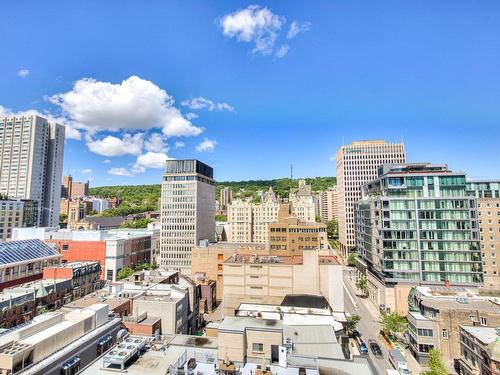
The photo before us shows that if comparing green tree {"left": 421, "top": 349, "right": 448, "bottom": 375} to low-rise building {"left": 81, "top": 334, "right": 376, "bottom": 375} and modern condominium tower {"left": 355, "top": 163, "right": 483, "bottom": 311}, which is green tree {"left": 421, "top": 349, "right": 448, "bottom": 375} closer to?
low-rise building {"left": 81, "top": 334, "right": 376, "bottom": 375}

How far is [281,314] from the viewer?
5262 cm

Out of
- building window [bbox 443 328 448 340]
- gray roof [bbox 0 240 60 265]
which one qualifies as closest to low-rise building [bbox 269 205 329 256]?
building window [bbox 443 328 448 340]

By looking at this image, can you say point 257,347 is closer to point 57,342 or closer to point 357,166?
point 57,342

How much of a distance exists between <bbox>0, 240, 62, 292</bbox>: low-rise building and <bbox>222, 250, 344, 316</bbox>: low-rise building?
4716 centimetres

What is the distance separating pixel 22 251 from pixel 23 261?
4904 millimetres

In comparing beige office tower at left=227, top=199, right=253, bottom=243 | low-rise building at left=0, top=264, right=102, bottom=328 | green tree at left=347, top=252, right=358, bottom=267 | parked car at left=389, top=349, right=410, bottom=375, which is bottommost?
parked car at left=389, top=349, right=410, bottom=375

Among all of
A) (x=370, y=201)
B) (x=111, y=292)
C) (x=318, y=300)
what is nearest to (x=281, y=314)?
(x=318, y=300)

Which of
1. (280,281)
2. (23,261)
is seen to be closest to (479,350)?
(280,281)

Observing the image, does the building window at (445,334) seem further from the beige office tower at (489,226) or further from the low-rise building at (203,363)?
the beige office tower at (489,226)

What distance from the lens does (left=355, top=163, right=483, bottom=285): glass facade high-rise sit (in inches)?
3135

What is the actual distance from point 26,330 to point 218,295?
70685mm

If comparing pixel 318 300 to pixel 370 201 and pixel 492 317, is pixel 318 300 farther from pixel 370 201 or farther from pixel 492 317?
pixel 370 201

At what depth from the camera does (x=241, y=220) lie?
551 feet

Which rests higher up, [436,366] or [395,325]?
[436,366]
